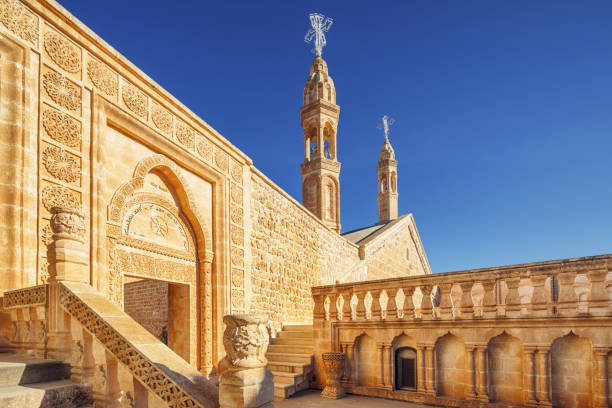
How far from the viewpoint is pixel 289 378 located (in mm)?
7414

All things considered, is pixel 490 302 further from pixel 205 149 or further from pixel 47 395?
pixel 205 149

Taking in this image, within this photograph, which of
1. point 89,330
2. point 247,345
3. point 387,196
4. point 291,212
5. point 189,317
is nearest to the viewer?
point 247,345

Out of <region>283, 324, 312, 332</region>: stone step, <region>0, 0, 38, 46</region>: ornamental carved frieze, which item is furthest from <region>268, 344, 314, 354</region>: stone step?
<region>0, 0, 38, 46</region>: ornamental carved frieze

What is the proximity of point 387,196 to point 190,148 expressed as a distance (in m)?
23.1

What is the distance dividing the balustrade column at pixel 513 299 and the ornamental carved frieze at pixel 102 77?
662 centimetres

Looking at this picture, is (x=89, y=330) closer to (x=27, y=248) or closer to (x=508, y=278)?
(x=27, y=248)

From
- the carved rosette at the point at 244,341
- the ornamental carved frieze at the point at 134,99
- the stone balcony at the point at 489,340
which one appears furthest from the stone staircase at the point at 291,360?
the ornamental carved frieze at the point at 134,99

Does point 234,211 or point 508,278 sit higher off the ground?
point 234,211

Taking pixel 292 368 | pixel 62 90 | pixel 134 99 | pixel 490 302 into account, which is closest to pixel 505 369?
pixel 490 302

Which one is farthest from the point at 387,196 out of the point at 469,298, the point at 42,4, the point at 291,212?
the point at 42,4

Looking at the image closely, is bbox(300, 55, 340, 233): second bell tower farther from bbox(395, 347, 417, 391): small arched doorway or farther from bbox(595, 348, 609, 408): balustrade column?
bbox(595, 348, 609, 408): balustrade column

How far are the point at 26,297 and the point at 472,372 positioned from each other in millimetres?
5896

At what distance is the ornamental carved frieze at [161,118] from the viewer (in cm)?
734

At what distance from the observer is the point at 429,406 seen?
6.47m
